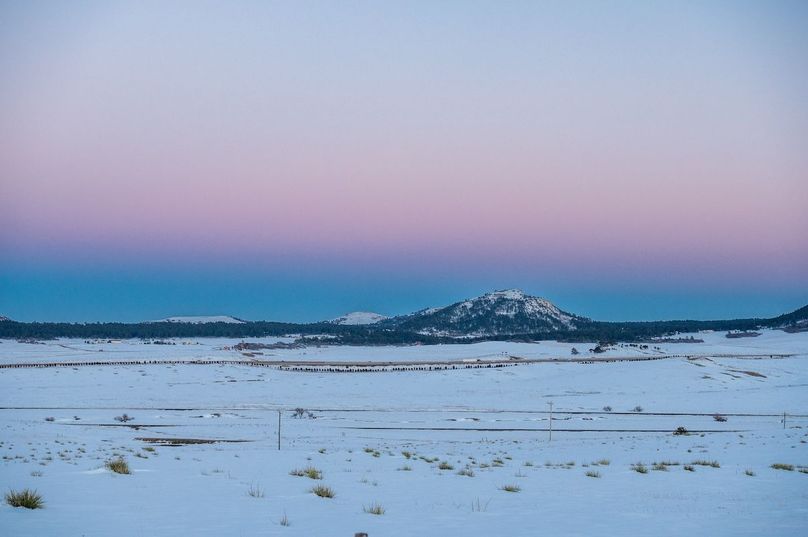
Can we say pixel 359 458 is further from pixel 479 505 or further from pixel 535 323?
pixel 535 323

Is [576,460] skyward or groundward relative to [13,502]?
groundward

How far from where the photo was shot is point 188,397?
158ft

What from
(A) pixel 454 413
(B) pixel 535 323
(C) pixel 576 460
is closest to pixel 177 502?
(C) pixel 576 460

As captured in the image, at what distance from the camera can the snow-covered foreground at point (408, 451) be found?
382 inches

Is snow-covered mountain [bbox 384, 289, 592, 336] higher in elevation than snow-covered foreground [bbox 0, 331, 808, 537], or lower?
higher

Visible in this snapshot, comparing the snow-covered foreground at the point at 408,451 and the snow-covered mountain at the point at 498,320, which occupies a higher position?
the snow-covered mountain at the point at 498,320

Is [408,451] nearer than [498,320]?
Yes

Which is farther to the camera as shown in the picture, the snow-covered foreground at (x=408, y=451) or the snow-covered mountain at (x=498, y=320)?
the snow-covered mountain at (x=498, y=320)

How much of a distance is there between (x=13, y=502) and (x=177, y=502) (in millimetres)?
2121

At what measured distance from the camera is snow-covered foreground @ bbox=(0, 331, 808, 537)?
9711 mm

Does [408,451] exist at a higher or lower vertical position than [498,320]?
lower

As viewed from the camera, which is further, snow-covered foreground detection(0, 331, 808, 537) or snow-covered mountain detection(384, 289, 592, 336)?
snow-covered mountain detection(384, 289, 592, 336)

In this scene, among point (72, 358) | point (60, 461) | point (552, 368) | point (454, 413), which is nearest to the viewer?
point (60, 461)

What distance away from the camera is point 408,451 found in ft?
78.3
